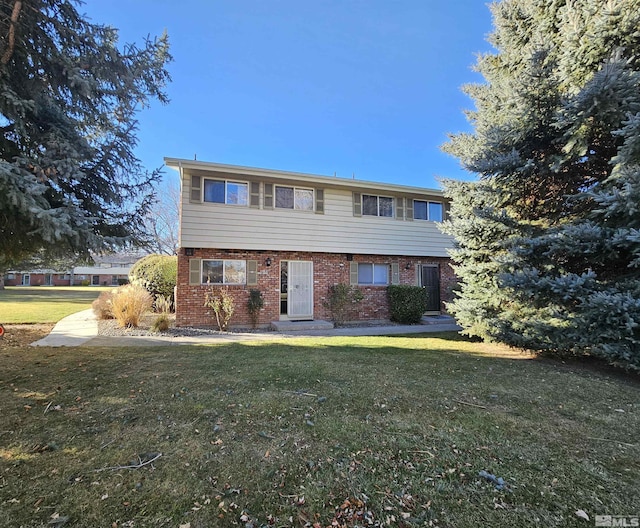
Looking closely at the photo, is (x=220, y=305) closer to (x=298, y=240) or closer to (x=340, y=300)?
(x=298, y=240)

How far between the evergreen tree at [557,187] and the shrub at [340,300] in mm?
4526

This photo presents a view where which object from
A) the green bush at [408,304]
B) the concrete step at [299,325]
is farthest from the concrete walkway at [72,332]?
the green bush at [408,304]

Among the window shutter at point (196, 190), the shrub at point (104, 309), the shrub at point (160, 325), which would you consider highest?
the window shutter at point (196, 190)

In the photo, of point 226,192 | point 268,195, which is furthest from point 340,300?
point 226,192

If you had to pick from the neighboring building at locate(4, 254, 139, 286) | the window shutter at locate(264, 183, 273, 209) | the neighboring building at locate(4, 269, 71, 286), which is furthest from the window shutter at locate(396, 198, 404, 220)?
the neighboring building at locate(4, 269, 71, 286)

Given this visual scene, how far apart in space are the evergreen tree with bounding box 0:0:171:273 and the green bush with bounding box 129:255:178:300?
8511 millimetres

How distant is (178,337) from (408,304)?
7.72m

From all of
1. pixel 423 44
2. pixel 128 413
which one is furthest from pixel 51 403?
pixel 423 44

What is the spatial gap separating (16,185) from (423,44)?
11.6 m

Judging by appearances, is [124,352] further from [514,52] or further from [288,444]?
[514,52]

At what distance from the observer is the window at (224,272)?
10641mm

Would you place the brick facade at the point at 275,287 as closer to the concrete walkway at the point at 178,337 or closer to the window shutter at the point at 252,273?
the window shutter at the point at 252,273

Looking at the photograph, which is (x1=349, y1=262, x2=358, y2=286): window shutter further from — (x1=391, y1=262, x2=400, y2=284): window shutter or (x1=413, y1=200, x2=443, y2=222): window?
(x1=413, y1=200, x2=443, y2=222): window

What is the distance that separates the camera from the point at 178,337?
8828 millimetres
